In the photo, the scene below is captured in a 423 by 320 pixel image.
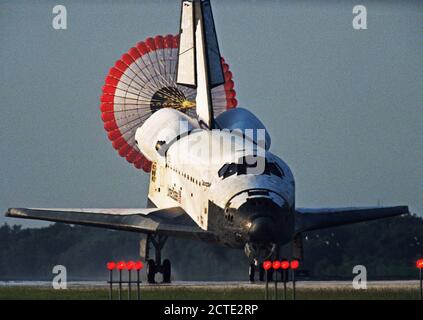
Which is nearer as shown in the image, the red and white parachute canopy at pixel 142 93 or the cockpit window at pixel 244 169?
the cockpit window at pixel 244 169

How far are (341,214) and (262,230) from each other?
7572 millimetres

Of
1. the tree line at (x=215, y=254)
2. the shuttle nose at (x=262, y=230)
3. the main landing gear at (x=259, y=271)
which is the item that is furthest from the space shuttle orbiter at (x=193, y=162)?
the tree line at (x=215, y=254)

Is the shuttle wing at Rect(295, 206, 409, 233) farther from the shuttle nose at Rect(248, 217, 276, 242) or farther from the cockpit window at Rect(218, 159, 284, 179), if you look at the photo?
the shuttle nose at Rect(248, 217, 276, 242)

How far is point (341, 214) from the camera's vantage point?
39094 mm

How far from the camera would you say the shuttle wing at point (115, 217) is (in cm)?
3839

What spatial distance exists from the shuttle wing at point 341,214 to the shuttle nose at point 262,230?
556cm

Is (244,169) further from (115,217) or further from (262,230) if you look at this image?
(115,217)

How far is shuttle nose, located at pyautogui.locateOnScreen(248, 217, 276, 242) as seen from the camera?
31922mm

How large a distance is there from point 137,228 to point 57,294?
284 inches

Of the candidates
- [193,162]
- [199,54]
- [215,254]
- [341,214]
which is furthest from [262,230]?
[215,254]

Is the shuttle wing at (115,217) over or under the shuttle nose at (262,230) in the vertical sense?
over

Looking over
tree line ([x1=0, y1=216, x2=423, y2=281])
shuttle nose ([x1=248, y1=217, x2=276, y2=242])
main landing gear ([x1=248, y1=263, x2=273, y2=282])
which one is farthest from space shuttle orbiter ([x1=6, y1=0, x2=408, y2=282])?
tree line ([x1=0, y1=216, x2=423, y2=281])

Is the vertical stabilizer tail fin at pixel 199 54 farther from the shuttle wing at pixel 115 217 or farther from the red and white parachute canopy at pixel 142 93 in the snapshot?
the shuttle wing at pixel 115 217
